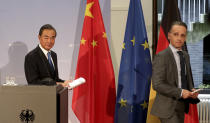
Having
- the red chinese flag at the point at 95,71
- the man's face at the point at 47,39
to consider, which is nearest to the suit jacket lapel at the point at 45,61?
the man's face at the point at 47,39

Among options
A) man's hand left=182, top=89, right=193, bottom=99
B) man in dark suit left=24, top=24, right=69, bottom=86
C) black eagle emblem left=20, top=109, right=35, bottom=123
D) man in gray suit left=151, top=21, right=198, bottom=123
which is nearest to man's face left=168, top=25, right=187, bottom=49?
man in gray suit left=151, top=21, right=198, bottom=123

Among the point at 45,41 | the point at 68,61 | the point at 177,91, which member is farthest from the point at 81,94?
the point at 177,91

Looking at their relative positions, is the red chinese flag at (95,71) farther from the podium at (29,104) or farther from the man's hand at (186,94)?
the podium at (29,104)

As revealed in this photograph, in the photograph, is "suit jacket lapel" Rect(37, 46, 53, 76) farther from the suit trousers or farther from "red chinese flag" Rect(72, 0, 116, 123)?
Result: the suit trousers

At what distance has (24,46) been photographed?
156 inches

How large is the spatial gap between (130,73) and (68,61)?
2.89ft

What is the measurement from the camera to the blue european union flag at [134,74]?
3.56 metres

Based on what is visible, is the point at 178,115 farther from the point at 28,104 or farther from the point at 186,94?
the point at 28,104

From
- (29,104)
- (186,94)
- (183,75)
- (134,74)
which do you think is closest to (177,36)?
(183,75)

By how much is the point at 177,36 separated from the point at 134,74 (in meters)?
0.95

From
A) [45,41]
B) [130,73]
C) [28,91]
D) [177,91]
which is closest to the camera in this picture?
[28,91]

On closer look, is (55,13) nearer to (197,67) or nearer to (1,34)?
(1,34)

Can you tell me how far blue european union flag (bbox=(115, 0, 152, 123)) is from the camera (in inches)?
140

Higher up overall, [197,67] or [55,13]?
[55,13]
